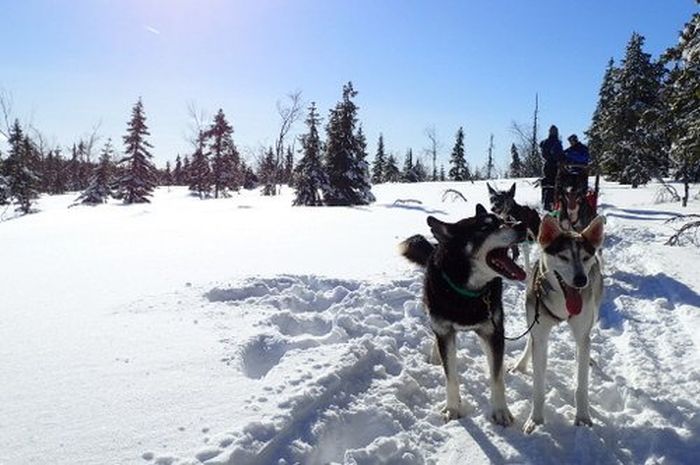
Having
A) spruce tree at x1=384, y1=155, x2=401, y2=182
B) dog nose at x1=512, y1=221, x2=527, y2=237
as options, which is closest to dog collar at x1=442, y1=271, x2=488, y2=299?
dog nose at x1=512, y1=221, x2=527, y2=237

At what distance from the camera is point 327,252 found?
10094 millimetres

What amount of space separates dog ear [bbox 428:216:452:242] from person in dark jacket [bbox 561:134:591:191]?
7.29 meters

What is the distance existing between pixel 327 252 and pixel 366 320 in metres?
4.17

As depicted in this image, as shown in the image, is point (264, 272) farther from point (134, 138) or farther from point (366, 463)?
point (134, 138)

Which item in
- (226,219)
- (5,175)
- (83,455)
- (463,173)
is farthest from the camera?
(463,173)

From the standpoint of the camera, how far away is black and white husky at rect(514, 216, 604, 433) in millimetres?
3902

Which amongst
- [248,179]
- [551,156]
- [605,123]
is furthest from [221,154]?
[551,156]

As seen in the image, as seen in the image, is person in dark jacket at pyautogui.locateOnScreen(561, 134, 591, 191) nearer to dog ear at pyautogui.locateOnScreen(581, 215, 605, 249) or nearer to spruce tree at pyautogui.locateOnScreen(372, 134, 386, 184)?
dog ear at pyautogui.locateOnScreen(581, 215, 605, 249)

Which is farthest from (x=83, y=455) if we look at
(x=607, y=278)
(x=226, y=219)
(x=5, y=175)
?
(x=5, y=175)

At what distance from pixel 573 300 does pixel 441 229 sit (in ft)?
3.68

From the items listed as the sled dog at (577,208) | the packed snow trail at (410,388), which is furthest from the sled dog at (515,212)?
the packed snow trail at (410,388)

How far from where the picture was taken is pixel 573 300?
3930mm

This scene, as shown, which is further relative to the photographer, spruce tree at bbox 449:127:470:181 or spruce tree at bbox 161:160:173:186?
spruce tree at bbox 161:160:173:186

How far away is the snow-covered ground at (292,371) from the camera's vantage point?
11.3ft
